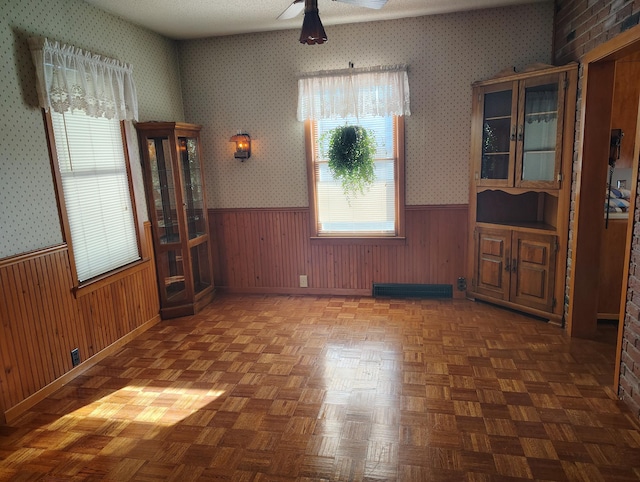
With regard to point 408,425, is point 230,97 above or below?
above

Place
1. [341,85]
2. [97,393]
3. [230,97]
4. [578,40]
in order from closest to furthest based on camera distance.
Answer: [97,393], [578,40], [341,85], [230,97]

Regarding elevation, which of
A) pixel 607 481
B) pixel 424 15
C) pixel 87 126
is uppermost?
pixel 424 15

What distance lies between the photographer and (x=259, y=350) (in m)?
3.35

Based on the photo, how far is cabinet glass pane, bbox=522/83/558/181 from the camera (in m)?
3.41

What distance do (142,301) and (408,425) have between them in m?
2.57

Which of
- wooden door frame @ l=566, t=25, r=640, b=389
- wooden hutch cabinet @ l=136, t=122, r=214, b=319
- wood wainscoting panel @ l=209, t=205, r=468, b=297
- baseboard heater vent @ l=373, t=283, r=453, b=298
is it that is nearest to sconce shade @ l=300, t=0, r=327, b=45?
wooden door frame @ l=566, t=25, r=640, b=389

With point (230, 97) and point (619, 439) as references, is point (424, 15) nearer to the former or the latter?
point (230, 97)

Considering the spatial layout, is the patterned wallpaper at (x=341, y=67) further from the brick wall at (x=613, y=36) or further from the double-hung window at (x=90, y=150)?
the double-hung window at (x=90, y=150)

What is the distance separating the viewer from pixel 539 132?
3.52 m

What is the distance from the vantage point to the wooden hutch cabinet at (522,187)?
337 cm

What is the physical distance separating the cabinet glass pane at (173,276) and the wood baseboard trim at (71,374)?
27cm

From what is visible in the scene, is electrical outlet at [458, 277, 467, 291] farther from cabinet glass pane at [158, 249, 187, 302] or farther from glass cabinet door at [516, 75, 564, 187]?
cabinet glass pane at [158, 249, 187, 302]

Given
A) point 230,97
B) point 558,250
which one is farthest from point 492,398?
point 230,97

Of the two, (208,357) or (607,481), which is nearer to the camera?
(607,481)
